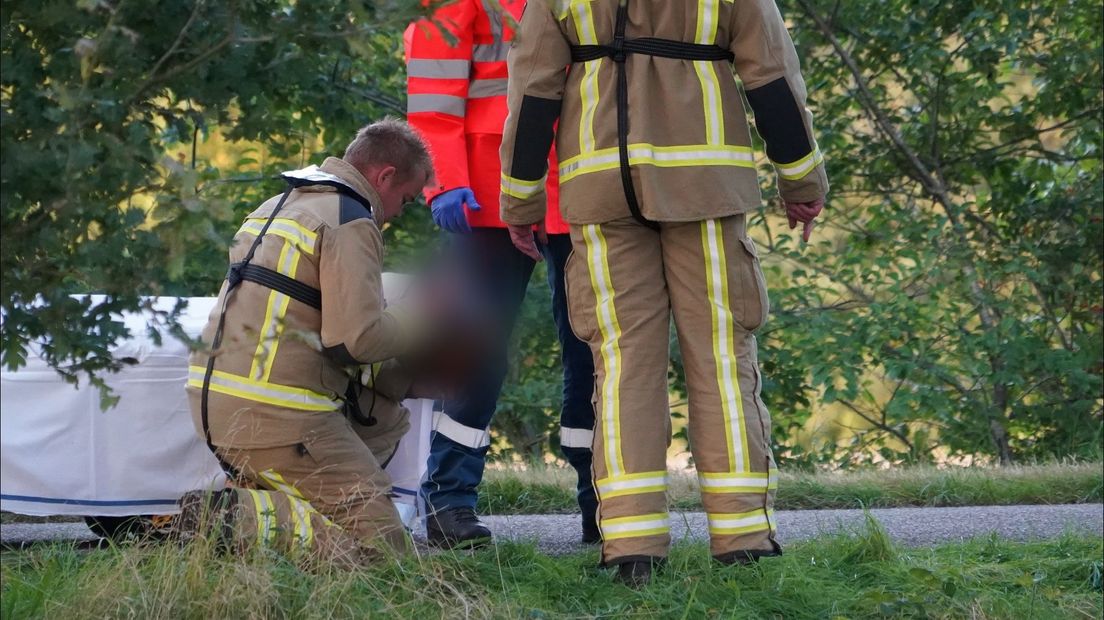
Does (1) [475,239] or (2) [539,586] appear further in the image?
(1) [475,239]

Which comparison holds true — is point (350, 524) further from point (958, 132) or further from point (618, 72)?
point (958, 132)

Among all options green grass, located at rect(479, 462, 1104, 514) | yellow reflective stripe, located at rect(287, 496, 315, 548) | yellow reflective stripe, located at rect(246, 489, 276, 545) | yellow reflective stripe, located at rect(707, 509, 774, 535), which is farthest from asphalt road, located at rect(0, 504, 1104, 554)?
yellow reflective stripe, located at rect(246, 489, 276, 545)

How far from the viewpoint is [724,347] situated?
145 inches

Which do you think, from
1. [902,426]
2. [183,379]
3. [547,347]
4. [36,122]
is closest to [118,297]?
[36,122]

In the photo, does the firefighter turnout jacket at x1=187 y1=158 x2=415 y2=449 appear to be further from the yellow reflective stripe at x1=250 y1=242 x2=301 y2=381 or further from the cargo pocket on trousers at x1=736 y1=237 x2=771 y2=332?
the cargo pocket on trousers at x1=736 y1=237 x2=771 y2=332

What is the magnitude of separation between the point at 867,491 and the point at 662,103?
8.70 ft

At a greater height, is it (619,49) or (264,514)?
(619,49)

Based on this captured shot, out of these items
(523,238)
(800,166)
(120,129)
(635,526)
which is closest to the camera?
(120,129)

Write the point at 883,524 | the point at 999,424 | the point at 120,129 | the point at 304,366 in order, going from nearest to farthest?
the point at 120,129 → the point at 304,366 → the point at 883,524 → the point at 999,424

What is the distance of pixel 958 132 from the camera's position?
366 inches

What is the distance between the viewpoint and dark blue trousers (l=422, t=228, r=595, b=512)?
4.40 meters

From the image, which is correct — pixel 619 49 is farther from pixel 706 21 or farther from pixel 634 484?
pixel 634 484

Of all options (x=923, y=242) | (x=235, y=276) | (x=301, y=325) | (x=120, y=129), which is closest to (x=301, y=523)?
(x=301, y=325)

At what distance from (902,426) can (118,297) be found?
7.69m
